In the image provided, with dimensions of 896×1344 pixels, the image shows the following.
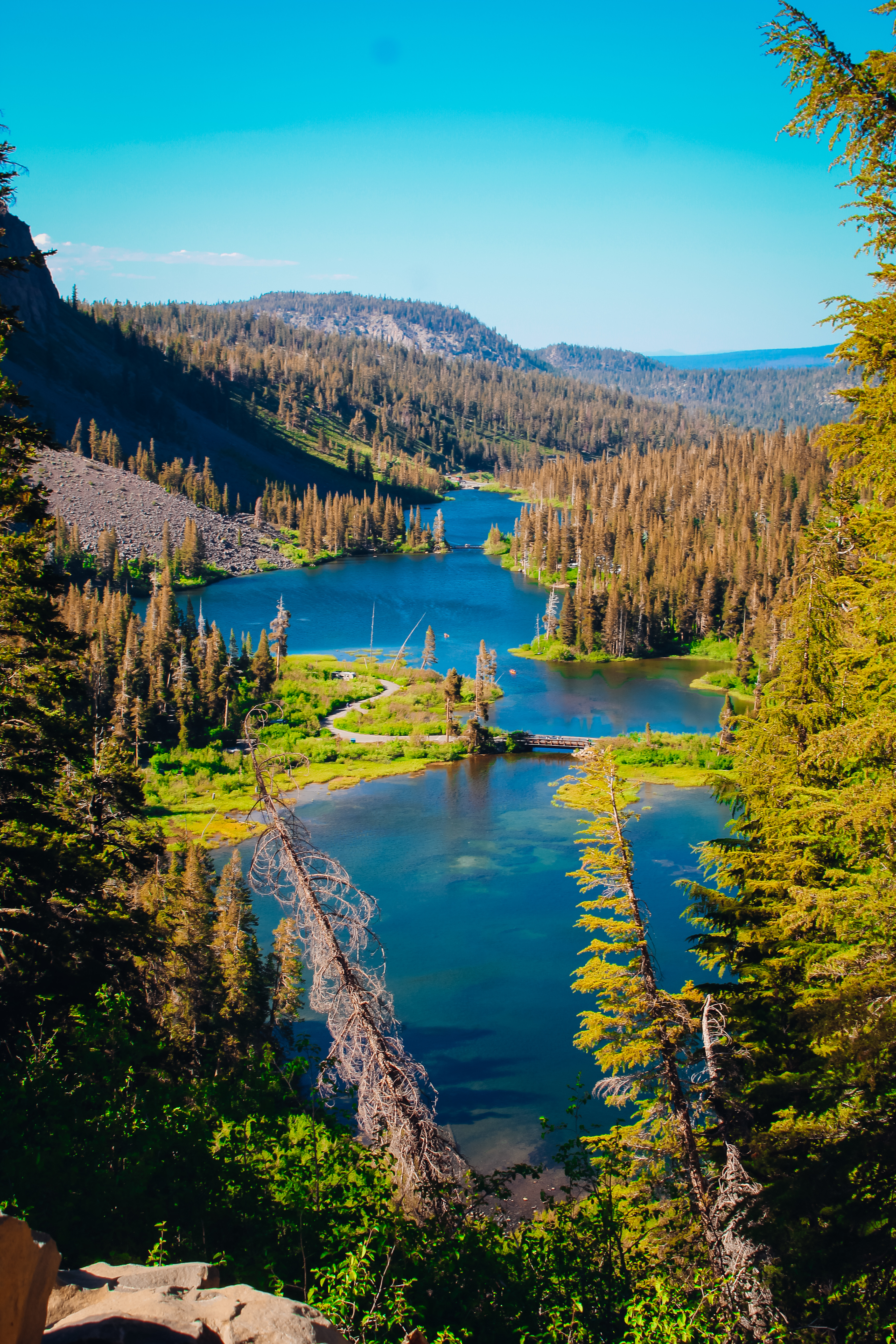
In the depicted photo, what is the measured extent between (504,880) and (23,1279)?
38120mm

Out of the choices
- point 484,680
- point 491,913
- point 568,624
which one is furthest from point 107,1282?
point 568,624

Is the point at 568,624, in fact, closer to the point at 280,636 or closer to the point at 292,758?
the point at 280,636

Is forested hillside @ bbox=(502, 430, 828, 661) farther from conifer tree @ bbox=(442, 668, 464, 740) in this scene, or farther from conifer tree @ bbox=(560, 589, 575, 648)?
conifer tree @ bbox=(442, 668, 464, 740)

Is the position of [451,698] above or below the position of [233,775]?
above

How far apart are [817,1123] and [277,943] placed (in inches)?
870

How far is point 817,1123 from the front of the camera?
9320 millimetres

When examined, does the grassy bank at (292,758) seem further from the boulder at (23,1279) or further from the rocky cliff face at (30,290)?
the rocky cliff face at (30,290)

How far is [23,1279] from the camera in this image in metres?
5.72

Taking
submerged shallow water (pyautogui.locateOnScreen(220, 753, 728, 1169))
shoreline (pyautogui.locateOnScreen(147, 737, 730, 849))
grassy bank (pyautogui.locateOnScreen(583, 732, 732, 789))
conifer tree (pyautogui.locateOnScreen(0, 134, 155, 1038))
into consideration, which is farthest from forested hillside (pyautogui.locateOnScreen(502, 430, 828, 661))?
conifer tree (pyautogui.locateOnScreen(0, 134, 155, 1038))

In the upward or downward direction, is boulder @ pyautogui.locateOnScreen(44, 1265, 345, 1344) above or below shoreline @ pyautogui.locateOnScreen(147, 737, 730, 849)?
above

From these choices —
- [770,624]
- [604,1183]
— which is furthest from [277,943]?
[770,624]

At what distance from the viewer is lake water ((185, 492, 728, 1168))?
2912 centimetres

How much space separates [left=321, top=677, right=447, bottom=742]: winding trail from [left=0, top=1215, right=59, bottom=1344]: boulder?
2243 inches

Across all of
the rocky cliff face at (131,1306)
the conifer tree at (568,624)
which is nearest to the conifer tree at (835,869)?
the rocky cliff face at (131,1306)
